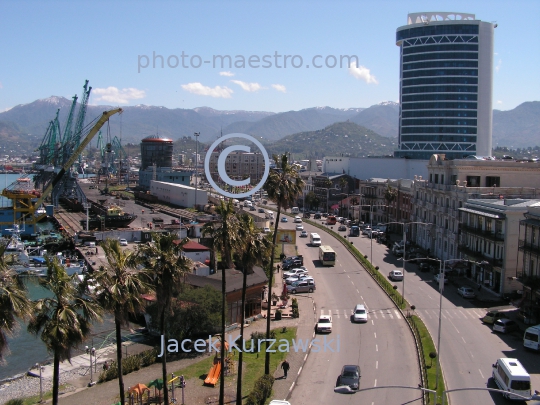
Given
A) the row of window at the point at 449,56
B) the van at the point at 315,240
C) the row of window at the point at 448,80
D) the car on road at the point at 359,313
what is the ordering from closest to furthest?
the car on road at the point at 359,313 < the van at the point at 315,240 < the row of window at the point at 449,56 < the row of window at the point at 448,80

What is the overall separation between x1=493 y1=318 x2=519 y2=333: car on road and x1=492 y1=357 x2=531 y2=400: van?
29.1 feet

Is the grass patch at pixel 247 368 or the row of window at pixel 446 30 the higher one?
the row of window at pixel 446 30

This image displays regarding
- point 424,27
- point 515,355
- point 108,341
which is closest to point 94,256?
point 108,341

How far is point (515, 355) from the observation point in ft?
88.2

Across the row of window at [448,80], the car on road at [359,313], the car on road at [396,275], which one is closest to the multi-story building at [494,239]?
the car on road at [396,275]

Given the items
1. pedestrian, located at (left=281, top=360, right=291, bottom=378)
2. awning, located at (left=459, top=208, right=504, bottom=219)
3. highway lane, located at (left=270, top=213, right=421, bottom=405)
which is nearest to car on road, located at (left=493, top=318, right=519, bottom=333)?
highway lane, located at (left=270, top=213, right=421, bottom=405)

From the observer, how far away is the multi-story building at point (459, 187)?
4844cm

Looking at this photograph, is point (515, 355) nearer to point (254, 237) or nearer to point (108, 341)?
point (254, 237)

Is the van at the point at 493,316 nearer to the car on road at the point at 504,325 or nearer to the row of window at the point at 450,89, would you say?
the car on road at the point at 504,325

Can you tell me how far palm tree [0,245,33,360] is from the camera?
1389 centimetres

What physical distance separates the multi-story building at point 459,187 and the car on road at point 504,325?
18036 millimetres

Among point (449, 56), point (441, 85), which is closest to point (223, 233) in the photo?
point (441, 85)

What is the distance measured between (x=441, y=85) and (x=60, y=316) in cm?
10378

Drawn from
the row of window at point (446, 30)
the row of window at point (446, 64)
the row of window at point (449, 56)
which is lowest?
the row of window at point (446, 64)
